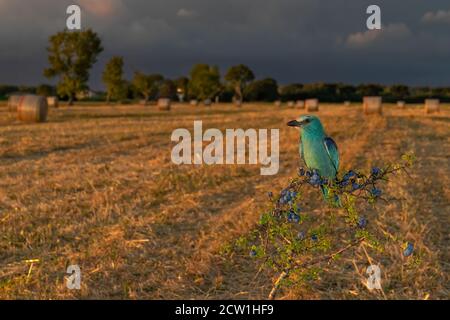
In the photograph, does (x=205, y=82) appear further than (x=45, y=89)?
No

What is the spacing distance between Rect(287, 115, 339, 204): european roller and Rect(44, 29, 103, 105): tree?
6737cm

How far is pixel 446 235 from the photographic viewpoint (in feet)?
21.2

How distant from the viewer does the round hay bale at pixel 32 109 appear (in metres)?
29.0

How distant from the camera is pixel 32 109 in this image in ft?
94.9

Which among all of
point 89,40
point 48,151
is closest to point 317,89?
point 89,40

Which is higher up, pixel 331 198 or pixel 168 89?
pixel 168 89

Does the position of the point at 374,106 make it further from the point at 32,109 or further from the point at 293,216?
the point at 293,216

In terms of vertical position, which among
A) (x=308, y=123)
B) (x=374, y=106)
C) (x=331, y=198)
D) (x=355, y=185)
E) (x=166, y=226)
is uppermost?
(x=374, y=106)

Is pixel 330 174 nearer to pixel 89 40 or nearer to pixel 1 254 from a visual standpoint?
pixel 1 254

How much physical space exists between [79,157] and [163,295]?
1009 centimetres

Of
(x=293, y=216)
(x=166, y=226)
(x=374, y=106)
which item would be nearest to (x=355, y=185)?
(x=293, y=216)

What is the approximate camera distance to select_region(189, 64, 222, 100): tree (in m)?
94.0

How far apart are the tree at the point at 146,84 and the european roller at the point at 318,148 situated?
10038 cm

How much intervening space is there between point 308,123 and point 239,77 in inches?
3832
